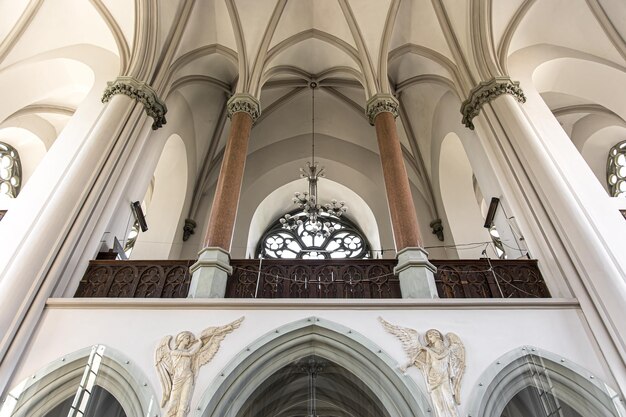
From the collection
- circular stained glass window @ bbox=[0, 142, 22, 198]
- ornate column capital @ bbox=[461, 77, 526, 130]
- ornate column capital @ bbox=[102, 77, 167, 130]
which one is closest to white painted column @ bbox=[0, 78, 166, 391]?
ornate column capital @ bbox=[102, 77, 167, 130]

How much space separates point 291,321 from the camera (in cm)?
587

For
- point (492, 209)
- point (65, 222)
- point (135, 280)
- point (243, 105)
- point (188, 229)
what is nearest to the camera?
point (65, 222)

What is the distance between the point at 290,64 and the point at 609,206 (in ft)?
25.9

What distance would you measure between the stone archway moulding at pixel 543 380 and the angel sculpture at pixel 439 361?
0.24 m

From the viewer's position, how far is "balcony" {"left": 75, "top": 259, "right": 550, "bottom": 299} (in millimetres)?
6555

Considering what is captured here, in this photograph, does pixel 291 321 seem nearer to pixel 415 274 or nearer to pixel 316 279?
pixel 316 279

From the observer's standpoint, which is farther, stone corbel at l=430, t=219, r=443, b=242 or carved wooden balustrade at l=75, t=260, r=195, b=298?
stone corbel at l=430, t=219, r=443, b=242

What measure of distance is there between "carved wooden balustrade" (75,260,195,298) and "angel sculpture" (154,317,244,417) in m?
1.13

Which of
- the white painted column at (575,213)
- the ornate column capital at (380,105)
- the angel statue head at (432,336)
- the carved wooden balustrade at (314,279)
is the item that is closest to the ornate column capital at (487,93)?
the white painted column at (575,213)

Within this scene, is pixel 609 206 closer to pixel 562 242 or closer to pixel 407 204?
pixel 562 242

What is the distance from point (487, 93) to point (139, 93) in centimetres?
678

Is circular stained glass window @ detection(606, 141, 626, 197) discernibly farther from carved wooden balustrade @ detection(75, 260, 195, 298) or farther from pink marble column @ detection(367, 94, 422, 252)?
carved wooden balustrade @ detection(75, 260, 195, 298)

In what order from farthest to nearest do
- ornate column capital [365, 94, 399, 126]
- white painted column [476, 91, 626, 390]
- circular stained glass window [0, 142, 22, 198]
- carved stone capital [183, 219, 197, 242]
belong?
1. circular stained glass window [0, 142, 22, 198]
2. carved stone capital [183, 219, 197, 242]
3. ornate column capital [365, 94, 399, 126]
4. white painted column [476, 91, 626, 390]

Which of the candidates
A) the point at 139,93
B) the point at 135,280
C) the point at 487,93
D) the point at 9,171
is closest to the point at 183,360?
the point at 135,280
